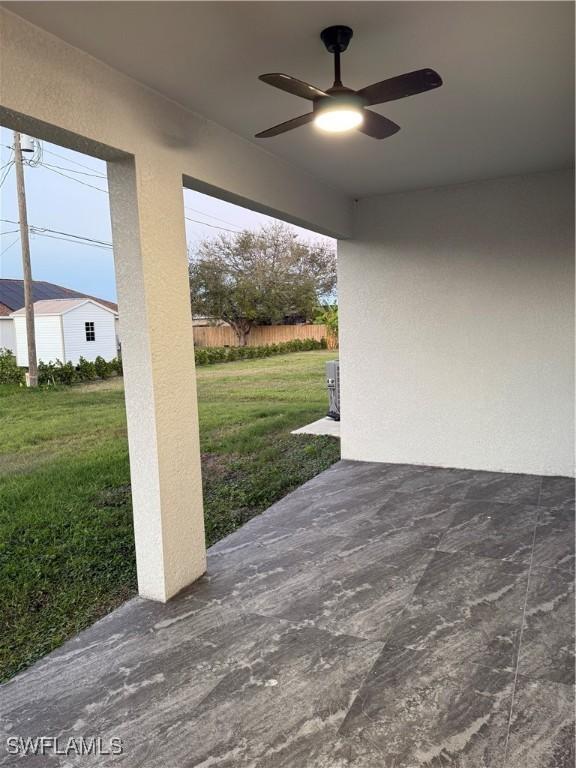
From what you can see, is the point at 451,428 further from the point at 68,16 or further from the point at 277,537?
the point at 68,16

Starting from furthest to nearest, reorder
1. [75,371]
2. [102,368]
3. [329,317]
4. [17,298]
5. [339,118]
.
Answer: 1. [329,317]
2. [75,371]
3. [102,368]
4. [17,298]
5. [339,118]

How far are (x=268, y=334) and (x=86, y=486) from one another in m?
8.53

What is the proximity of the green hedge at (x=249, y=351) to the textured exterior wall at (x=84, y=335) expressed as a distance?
98.7 inches

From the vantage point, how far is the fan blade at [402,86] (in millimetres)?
1704

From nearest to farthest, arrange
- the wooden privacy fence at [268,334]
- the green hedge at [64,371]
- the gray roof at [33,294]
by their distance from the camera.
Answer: the gray roof at [33,294] → the green hedge at [64,371] → the wooden privacy fence at [268,334]

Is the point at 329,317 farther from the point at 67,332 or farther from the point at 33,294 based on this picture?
the point at 33,294

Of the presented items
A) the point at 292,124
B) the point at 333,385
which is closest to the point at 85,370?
the point at 333,385

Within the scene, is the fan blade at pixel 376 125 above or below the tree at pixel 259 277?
below

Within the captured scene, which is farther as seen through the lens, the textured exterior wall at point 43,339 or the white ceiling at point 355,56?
the textured exterior wall at point 43,339

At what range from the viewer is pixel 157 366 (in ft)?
8.13

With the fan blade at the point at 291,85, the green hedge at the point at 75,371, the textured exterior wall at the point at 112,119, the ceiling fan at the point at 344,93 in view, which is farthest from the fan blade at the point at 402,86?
the green hedge at the point at 75,371

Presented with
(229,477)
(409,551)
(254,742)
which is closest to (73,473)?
(229,477)

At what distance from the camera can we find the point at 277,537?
10.7 ft

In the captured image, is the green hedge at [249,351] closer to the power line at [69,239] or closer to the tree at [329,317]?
the tree at [329,317]
